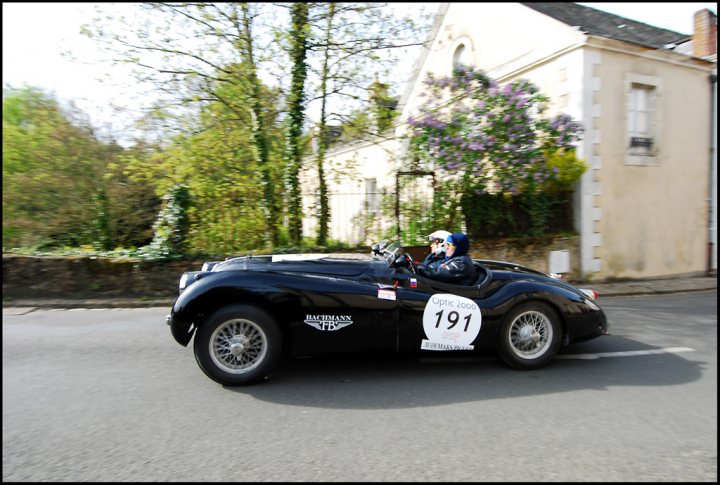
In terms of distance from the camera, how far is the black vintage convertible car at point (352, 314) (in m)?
4.17

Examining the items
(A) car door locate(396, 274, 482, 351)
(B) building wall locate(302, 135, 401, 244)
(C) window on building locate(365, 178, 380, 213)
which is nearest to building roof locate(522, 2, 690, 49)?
(C) window on building locate(365, 178, 380, 213)

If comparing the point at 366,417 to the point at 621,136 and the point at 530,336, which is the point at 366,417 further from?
the point at 621,136

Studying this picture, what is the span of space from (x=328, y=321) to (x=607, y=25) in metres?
14.1

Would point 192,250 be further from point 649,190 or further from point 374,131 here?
point 649,190

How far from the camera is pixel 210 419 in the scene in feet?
11.5

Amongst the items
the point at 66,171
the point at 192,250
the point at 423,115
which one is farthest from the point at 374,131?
the point at 66,171

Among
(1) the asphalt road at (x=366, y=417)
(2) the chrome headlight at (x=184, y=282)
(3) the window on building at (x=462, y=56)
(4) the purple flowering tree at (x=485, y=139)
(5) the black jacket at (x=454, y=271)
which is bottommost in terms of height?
(1) the asphalt road at (x=366, y=417)

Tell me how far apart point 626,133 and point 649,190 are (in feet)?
5.46

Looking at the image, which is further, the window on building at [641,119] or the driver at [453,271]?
the window on building at [641,119]

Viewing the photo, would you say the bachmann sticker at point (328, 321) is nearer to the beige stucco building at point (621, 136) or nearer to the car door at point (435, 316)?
the car door at point (435, 316)

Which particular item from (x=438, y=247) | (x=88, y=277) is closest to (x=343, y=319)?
(x=438, y=247)

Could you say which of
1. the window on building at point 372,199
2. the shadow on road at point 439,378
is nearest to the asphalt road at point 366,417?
the shadow on road at point 439,378

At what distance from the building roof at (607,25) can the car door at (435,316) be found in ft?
32.0

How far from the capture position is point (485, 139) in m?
10.1
